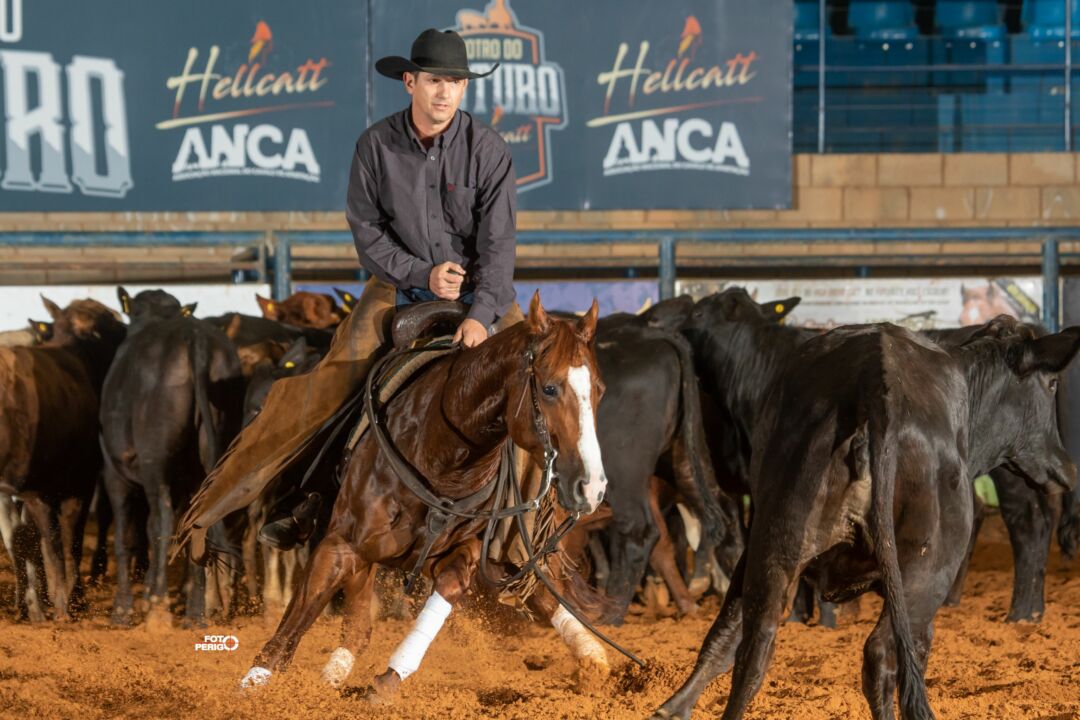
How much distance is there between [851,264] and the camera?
38.7 ft

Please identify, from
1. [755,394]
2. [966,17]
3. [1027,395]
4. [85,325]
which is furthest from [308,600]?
[966,17]

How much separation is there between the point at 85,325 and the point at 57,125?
13.7 feet

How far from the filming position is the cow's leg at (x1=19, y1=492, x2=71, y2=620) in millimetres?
7586

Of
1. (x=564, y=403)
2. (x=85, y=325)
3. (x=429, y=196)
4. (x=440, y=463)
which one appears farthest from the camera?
(x=85, y=325)

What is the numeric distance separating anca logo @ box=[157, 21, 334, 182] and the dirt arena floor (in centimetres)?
528

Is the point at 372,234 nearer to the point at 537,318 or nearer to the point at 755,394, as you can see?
the point at 537,318

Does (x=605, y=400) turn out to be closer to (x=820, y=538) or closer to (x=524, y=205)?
(x=820, y=538)

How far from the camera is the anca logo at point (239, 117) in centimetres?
1220

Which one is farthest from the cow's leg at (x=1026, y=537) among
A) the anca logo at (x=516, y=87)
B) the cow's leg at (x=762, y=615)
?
the anca logo at (x=516, y=87)

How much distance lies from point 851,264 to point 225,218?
582cm

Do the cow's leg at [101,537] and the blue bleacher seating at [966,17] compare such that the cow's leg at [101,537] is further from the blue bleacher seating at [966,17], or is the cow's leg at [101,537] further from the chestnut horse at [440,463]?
the blue bleacher seating at [966,17]

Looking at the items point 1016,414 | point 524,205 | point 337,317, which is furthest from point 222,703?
point 524,205

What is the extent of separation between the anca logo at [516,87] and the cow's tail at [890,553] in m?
8.38

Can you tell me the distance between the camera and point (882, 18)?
1902cm
